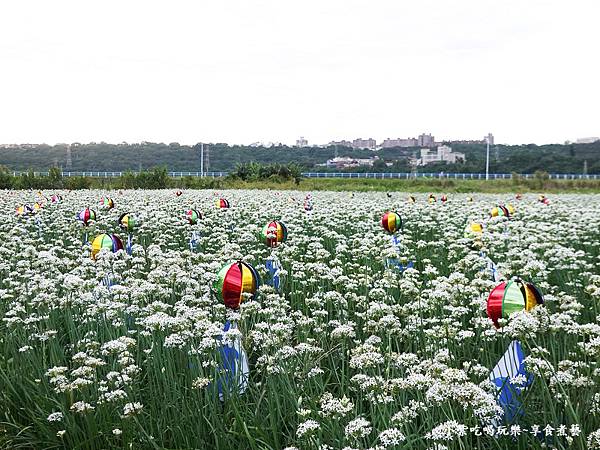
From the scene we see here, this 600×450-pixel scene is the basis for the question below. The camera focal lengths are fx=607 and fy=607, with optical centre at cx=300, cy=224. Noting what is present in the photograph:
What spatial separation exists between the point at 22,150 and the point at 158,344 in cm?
8578

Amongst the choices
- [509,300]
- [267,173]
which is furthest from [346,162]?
[509,300]

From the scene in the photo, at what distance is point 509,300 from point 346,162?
8025 centimetres

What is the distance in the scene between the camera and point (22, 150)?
81.8m

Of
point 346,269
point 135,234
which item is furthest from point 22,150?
point 346,269

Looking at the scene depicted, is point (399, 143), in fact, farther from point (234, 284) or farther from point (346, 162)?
point (234, 284)

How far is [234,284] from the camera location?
17.5ft

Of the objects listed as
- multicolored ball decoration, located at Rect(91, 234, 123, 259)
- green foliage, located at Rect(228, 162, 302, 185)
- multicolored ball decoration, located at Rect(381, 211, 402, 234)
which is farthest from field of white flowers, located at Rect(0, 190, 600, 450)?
green foliage, located at Rect(228, 162, 302, 185)

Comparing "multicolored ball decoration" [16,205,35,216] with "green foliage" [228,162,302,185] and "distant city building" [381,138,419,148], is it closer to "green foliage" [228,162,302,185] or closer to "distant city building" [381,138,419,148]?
"green foliage" [228,162,302,185]

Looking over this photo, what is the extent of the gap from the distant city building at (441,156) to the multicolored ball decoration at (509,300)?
81953 mm

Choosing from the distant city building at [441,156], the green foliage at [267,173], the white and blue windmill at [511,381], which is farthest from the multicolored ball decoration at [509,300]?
the distant city building at [441,156]

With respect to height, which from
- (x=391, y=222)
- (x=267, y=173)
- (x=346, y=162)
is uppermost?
(x=346, y=162)

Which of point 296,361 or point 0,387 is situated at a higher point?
point 296,361

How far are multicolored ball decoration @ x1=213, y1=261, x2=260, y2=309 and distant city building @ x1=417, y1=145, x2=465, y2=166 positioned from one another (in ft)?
267

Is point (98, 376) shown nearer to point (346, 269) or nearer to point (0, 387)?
point (0, 387)
